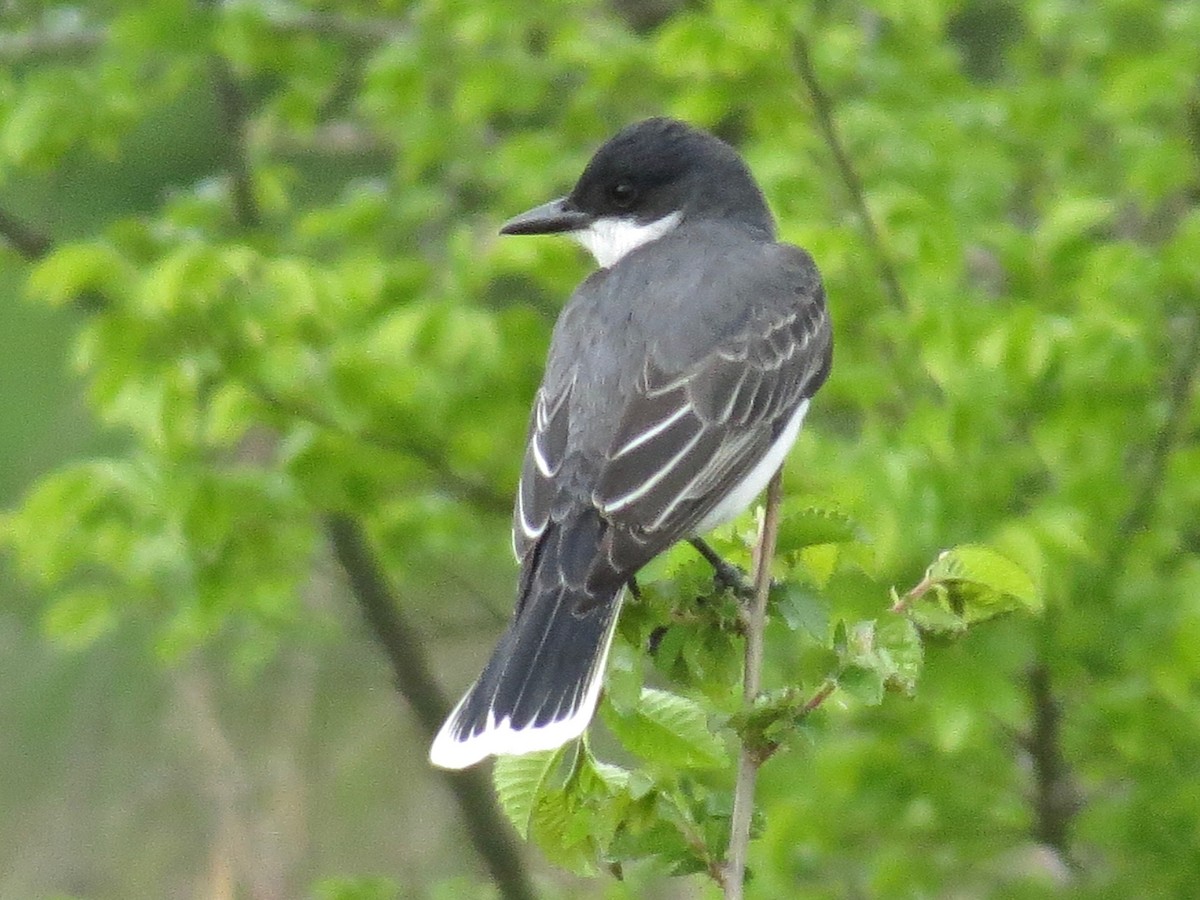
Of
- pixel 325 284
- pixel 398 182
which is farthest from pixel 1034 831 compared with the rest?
pixel 398 182

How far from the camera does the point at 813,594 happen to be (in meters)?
2.64

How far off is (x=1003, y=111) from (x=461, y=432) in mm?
2002

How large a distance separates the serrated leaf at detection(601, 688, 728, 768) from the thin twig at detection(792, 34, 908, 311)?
8.11ft

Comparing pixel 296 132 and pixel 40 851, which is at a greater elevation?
pixel 296 132

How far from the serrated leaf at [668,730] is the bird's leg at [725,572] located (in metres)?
0.33

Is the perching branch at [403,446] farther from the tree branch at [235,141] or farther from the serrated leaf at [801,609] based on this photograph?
the serrated leaf at [801,609]

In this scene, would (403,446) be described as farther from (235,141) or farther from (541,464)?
(541,464)

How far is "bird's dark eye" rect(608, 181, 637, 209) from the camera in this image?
4.13 m

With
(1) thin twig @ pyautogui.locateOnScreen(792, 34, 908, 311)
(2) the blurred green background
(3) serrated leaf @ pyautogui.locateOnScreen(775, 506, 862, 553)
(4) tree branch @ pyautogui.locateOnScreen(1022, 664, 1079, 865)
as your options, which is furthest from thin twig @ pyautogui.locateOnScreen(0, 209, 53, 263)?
(3) serrated leaf @ pyautogui.locateOnScreen(775, 506, 862, 553)

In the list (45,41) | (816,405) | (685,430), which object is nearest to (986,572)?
(685,430)

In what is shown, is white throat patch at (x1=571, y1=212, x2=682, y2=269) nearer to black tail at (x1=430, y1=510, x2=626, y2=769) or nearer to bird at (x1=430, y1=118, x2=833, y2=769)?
bird at (x1=430, y1=118, x2=833, y2=769)

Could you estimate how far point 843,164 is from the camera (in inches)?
182

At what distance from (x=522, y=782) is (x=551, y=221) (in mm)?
1861

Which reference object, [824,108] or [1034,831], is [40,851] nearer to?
[1034,831]
